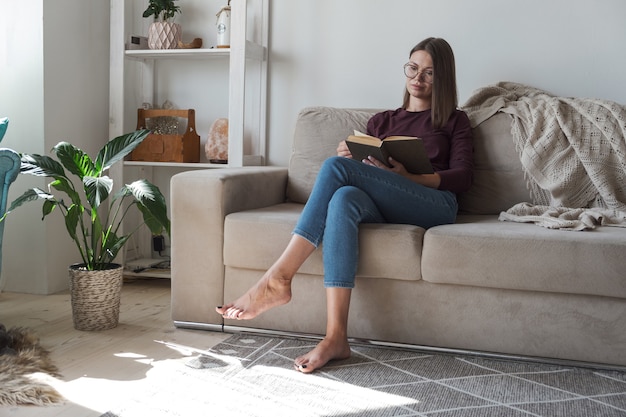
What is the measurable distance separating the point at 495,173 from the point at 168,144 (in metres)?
1.42

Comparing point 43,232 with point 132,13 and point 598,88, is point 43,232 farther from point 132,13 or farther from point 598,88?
point 598,88

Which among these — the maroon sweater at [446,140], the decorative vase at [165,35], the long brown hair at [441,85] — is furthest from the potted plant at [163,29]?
the long brown hair at [441,85]

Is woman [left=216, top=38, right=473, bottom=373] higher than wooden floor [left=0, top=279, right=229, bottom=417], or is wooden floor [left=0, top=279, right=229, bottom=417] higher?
woman [left=216, top=38, right=473, bottom=373]

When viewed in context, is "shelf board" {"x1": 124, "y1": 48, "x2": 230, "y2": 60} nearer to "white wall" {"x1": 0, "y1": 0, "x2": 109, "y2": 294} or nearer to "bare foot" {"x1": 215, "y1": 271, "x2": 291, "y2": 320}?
"white wall" {"x1": 0, "y1": 0, "x2": 109, "y2": 294}

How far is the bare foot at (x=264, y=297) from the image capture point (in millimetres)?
2029

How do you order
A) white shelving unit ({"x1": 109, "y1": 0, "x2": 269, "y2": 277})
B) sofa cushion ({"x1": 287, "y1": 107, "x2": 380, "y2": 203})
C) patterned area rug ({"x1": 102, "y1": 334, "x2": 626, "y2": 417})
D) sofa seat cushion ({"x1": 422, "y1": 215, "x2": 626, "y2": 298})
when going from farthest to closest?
white shelving unit ({"x1": 109, "y1": 0, "x2": 269, "y2": 277}), sofa cushion ({"x1": 287, "y1": 107, "x2": 380, "y2": 203}), sofa seat cushion ({"x1": 422, "y1": 215, "x2": 626, "y2": 298}), patterned area rug ({"x1": 102, "y1": 334, "x2": 626, "y2": 417})

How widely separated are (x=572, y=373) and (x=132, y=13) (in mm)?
2542

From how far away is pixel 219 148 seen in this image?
9.94 ft

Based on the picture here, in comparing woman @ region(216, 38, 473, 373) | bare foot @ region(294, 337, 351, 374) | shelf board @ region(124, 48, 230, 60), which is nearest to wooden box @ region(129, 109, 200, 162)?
shelf board @ region(124, 48, 230, 60)

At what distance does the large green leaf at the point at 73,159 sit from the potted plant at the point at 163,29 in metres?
0.92

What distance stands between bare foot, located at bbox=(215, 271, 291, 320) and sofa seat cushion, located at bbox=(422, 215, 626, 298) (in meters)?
0.42

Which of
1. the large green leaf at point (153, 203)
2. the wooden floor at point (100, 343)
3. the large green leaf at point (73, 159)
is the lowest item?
the wooden floor at point (100, 343)

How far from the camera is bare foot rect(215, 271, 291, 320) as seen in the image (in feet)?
6.66

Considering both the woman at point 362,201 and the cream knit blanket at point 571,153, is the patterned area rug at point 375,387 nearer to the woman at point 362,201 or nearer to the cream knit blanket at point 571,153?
the woman at point 362,201
